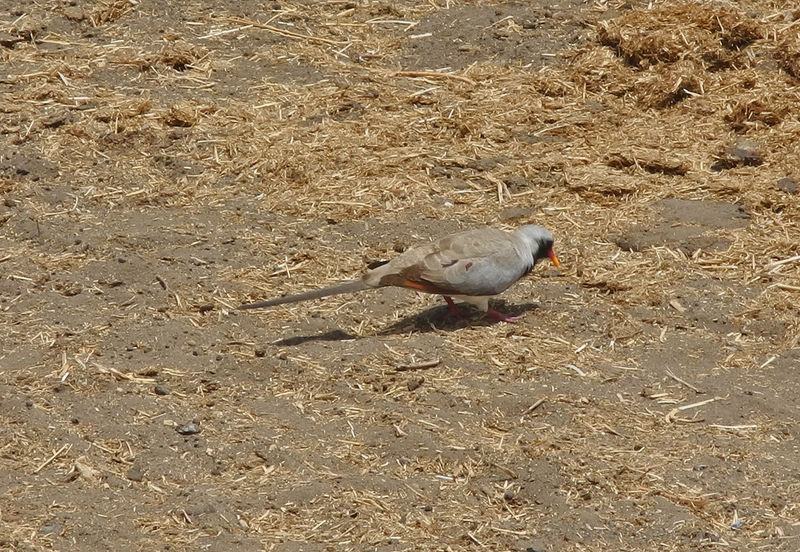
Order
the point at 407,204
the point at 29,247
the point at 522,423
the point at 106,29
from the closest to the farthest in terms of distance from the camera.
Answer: the point at 522,423
the point at 29,247
the point at 407,204
the point at 106,29

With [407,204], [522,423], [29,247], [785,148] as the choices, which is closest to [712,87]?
[785,148]

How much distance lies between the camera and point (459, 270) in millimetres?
6719

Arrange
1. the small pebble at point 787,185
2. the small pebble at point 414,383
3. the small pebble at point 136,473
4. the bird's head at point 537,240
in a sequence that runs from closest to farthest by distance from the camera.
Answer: the small pebble at point 136,473 < the small pebble at point 414,383 < the bird's head at point 537,240 < the small pebble at point 787,185

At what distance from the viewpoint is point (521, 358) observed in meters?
6.45

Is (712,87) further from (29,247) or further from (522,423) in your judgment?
(29,247)

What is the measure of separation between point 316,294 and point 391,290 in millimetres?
614

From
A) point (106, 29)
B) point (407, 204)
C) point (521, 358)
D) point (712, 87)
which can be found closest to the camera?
point (521, 358)

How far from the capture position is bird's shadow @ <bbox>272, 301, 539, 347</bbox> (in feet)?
21.8

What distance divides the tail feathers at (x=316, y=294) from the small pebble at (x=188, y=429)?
1.10m

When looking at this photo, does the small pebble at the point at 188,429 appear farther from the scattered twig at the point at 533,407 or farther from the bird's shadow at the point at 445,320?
the scattered twig at the point at 533,407

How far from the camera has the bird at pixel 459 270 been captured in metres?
6.71

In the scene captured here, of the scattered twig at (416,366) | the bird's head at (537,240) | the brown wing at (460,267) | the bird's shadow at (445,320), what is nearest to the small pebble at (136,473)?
the scattered twig at (416,366)

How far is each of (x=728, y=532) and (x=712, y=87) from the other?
4.92 m

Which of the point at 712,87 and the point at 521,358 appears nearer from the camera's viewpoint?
the point at 521,358
